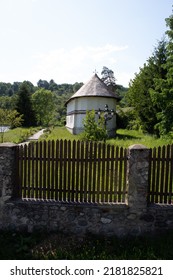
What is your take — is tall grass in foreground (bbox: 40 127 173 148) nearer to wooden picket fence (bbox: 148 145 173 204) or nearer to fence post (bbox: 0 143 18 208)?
wooden picket fence (bbox: 148 145 173 204)

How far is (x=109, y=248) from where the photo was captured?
566 centimetres

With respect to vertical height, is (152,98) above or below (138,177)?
above

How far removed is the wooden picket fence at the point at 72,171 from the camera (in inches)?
245

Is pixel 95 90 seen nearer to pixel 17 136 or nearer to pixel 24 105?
pixel 17 136

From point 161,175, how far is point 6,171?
3.88 m

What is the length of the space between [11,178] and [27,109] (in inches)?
1827

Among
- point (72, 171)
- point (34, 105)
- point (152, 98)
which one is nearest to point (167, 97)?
point (152, 98)

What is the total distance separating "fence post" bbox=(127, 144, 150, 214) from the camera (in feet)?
19.6

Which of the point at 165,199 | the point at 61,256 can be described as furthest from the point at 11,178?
the point at 165,199

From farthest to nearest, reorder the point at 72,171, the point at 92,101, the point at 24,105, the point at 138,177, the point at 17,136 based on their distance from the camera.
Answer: the point at 24,105
the point at 17,136
the point at 92,101
the point at 72,171
the point at 138,177

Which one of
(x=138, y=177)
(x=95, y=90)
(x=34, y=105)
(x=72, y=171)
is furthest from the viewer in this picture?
(x=34, y=105)

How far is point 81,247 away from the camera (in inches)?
225

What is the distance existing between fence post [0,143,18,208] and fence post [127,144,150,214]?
2.93 metres

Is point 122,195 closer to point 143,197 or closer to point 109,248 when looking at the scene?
point 143,197
